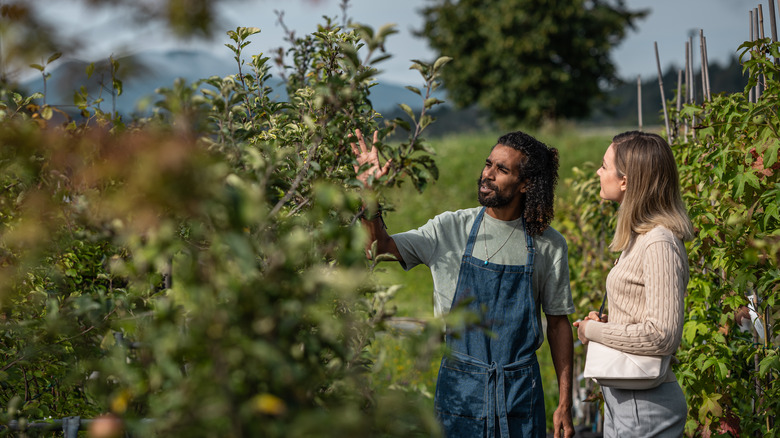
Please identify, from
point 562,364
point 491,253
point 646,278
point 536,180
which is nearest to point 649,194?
point 646,278

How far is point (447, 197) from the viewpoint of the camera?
14523 mm

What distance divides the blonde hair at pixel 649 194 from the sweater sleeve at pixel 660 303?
0.11 meters

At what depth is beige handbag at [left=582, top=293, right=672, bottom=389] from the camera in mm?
2133

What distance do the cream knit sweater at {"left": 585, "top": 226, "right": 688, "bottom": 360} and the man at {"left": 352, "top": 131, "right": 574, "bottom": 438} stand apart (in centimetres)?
36

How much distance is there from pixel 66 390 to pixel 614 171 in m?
2.24

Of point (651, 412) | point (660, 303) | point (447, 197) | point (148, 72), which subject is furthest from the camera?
point (447, 197)

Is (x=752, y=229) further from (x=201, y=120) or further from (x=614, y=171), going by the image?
(x=201, y=120)

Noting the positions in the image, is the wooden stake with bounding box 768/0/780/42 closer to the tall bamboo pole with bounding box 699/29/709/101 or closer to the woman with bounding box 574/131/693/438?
the tall bamboo pole with bounding box 699/29/709/101

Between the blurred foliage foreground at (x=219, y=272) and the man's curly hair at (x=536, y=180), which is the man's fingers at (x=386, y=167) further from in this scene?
the man's curly hair at (x=536, y=180)

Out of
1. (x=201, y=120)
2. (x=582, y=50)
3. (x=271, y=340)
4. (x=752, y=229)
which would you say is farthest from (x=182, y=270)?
(x=582, y=50)

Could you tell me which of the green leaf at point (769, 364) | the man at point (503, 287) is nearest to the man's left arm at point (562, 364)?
the man at point (503, 287)

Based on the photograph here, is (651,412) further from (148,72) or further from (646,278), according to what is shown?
(148,72)

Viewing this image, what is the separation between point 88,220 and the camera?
1407 mm

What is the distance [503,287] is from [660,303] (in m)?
0.63
